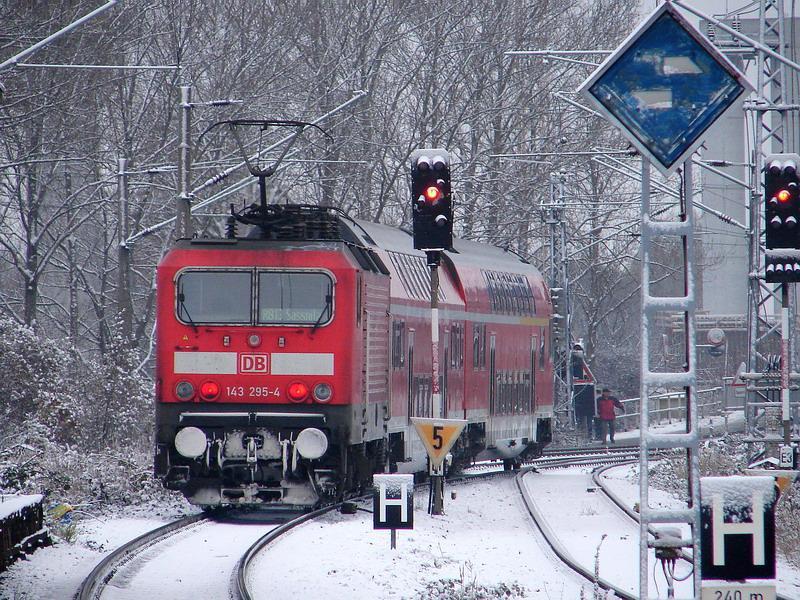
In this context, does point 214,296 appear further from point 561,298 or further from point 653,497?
point 561,298

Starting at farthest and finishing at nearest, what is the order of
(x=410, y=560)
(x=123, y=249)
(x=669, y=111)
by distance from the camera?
(x=123, y=249) < (x=410, y=560) < (x=669, y=111)

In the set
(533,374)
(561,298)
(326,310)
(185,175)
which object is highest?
(185,175)

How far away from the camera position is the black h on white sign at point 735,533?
6301mm

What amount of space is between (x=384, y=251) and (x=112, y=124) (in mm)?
18687

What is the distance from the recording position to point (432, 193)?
1675 cm

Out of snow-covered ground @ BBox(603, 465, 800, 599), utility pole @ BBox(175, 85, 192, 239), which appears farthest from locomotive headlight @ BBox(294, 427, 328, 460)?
utility pole @ BBox(175, 85, 192, 239)

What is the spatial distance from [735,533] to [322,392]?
1092 cm

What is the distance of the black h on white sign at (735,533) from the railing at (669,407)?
42.3 m

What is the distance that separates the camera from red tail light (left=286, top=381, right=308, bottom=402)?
1702cm

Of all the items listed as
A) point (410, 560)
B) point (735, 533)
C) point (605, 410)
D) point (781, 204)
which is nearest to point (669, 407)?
point (605, 410)

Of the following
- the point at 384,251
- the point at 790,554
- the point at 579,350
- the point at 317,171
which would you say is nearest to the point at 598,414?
the point at 579,350

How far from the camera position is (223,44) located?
122 ft

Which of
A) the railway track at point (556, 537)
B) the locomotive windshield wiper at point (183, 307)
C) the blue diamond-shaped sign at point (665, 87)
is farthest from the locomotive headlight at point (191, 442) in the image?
the blue diamond-shaped sign at point (665, 87)

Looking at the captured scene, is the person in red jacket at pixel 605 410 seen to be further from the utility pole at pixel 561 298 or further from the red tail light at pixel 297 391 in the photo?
the red tail light at pixel 297 391
